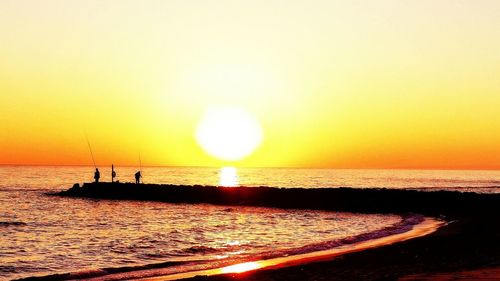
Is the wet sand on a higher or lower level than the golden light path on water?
higher

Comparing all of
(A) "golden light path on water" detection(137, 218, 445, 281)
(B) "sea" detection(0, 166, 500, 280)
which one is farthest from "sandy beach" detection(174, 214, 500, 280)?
(B) "sea" detection(0, 166, 500, 280)

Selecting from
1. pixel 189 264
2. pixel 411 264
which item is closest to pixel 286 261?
pixel 189 264

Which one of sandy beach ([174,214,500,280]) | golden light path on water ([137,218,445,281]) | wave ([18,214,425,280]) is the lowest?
wave ([18,214,425,280])

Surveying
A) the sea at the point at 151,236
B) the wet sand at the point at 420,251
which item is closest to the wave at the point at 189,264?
the sea at the point at 151,236

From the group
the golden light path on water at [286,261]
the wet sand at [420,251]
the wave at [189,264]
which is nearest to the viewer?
the wet sand at [420,251]

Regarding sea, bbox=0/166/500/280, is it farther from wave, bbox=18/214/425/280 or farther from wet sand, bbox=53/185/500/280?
wet sand, bbox=53/185/500/280

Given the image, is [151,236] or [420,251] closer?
[420,251]

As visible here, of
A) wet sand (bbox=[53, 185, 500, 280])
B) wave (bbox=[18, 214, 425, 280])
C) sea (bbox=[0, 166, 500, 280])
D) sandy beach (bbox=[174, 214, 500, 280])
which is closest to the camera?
sandy beach (bbox=[174, 214, 500, 280])

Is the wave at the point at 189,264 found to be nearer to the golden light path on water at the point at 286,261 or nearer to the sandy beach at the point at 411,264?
the golden light path on water at the point at 286,261

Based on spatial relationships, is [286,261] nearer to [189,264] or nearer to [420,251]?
[189,264]

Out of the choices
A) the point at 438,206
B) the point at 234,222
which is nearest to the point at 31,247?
the point at 234,222

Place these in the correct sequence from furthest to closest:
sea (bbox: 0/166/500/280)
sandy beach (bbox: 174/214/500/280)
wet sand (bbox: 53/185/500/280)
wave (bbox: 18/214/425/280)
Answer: sea (bbox: 0/166/500/280) → wave (bbox: 18/214/425/280) → wet sand (bbox: 53/185/500/280) → sandy beach (bbox: 174/214/500/280)

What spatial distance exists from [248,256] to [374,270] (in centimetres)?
651

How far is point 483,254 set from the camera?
15.7 metres
